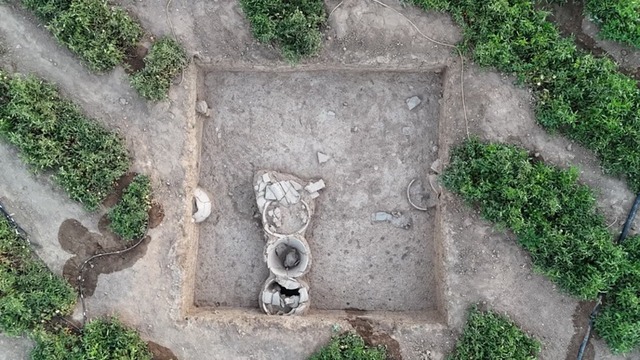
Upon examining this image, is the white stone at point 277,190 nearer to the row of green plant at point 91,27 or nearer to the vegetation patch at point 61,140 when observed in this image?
the vegetation patch at point 61,140

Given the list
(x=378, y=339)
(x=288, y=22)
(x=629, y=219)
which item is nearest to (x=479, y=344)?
(x=378, y=339)

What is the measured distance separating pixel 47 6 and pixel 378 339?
20.0 feet

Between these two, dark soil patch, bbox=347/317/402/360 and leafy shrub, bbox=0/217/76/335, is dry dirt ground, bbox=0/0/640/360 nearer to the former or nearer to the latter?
dark soil patch, bbox=347/317/402/360

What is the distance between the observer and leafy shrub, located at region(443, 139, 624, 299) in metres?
6.77

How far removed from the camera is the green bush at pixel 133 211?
7.10 m

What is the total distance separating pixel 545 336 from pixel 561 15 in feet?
13.8

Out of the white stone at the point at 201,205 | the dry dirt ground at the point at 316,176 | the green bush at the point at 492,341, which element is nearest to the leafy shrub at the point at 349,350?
the dry dirt ground at the point at 316,176

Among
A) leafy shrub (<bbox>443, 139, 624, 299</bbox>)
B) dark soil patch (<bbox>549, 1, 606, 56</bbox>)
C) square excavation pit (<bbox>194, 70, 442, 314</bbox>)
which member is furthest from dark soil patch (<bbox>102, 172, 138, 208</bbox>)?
dark soil patch (<bbox>549, 1, 606, 56</bbox>)

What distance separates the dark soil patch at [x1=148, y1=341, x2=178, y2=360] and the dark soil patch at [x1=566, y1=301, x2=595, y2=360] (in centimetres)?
529

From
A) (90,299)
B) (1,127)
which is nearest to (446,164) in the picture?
(90,299)

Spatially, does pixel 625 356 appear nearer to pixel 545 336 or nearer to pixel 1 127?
pixel 545 336

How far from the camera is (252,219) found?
25.7 feet

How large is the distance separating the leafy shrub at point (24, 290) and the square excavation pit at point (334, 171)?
1.82m

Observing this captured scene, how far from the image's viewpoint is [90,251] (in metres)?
7.38
